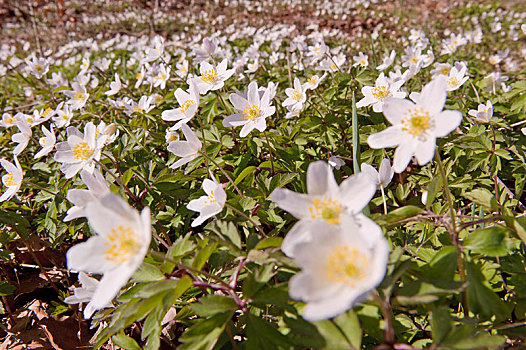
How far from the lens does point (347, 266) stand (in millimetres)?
1072

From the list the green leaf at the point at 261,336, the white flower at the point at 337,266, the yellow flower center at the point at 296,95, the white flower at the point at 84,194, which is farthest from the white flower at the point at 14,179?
the white flower at the point at 337,266

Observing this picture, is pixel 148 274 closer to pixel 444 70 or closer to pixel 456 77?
pixel 456 77

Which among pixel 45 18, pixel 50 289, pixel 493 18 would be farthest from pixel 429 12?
pixel 45 18

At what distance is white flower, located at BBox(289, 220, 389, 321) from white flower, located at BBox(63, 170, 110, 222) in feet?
3.25

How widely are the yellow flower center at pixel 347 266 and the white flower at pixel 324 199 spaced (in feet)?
0.49

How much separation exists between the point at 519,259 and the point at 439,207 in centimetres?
47

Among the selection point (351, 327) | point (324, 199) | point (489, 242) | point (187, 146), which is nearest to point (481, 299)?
point (489, 242)

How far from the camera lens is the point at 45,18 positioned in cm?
1335

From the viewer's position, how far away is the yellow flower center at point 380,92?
2.38 m

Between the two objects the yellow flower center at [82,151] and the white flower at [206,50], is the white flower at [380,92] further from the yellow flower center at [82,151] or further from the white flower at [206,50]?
the yellow flower center at [82,151]

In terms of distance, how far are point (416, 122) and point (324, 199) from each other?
1.63 feet

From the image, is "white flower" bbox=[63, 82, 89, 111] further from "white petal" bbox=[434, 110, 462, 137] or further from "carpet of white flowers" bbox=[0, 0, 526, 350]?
"white petal" bbox=[434, 110, 462, 137]

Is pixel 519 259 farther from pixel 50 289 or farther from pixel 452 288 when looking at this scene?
pixel 50 289

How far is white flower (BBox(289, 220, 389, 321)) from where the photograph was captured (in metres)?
1.00
